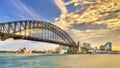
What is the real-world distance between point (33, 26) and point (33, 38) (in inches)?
161

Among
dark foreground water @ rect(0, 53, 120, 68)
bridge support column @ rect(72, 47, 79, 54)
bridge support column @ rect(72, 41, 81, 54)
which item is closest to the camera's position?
dark foreground water @ rect(0, 53, 120, 68)

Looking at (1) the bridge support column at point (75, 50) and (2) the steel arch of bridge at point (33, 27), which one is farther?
(1) the bridge support column at point (75, 50)

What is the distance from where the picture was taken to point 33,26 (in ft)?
112

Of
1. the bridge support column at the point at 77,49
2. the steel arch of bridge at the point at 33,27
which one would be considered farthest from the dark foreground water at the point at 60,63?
the bridge support column at the point at 77,49

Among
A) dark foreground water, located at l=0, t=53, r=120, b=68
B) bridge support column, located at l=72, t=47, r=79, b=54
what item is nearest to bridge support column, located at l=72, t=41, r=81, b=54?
bridge support column, located at l=72, t=47, r=79, b=54

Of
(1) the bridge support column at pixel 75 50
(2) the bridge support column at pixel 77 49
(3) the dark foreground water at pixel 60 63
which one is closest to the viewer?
(3) the dark foreground water at pixel 60 63

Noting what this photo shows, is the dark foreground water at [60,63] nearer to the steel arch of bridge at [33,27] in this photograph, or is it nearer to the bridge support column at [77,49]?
the steel arch of bridge at [33,27]

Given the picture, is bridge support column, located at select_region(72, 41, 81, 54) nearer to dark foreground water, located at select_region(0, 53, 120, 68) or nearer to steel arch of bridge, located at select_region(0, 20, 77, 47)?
steel arch of bridge, located at select_region(0, 20, 77, 47)

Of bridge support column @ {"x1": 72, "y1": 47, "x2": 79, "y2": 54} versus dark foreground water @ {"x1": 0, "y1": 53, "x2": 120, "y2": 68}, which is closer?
dark foreground water @ {"x1": 0, "y1": 53, "x2": 120, "y2": 68}

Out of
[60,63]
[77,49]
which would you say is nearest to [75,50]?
[77,49]

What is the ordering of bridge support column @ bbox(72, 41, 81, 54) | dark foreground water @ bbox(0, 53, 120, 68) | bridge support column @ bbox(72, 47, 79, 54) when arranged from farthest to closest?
1. bridge support column @ bbox(72, 47, 79, 54)
2. bridge support column @ bbox(72, 41, 81, 54)
3. dark foreground water @ bbox(0, 53, 120, 68)

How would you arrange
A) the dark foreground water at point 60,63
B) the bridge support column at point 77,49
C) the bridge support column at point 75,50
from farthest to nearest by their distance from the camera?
the bridge support column at point 75,50
the bridge support column at point 77,49
the dark foreground water at point 60,63

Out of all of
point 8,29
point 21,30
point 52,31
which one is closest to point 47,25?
point 52,31

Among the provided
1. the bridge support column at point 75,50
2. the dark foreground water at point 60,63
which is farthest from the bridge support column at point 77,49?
the dark foreground water at point 60,63
